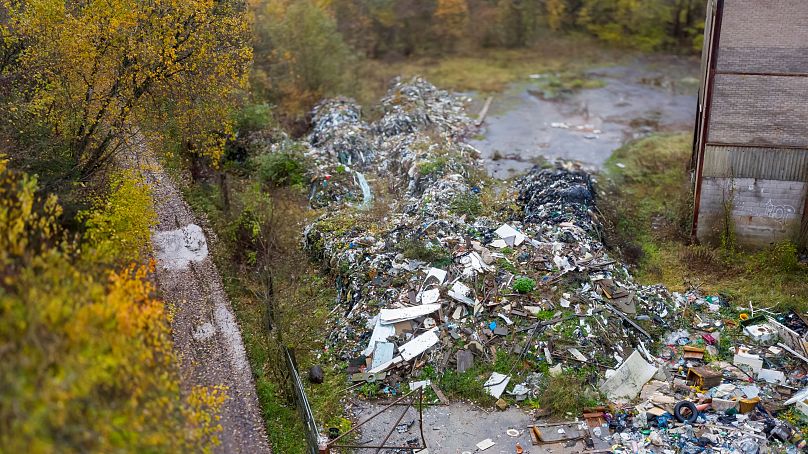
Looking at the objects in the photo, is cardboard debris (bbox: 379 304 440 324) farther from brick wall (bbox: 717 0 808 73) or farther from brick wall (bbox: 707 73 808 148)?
brick wall (bbox: 717 0 808 73)

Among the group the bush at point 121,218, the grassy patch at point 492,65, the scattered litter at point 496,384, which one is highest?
the bush at point 121,218

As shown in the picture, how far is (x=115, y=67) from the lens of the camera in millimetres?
15969

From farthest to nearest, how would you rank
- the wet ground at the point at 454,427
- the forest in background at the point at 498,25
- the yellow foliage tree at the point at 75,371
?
1. the forest in background at the point at 498,25
2. the wet ground at the point at 454,427
3. the yellow foliage tree at the point at 75,371

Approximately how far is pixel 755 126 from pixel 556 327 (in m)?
8.12

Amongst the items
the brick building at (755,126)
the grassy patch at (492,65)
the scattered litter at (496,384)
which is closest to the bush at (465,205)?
the scattered litter at (496,384)

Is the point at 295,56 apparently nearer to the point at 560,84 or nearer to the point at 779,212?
the point at 560,84

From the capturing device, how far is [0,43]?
632 inches

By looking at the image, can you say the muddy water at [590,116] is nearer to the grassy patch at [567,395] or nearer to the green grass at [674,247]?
the green grass at [674,247]

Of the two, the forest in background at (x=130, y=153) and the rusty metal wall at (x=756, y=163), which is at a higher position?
the forest in background at (x=130, y=153)

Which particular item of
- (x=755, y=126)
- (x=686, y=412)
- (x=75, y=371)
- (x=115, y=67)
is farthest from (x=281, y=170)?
(x=75, y=371)

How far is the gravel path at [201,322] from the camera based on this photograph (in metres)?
12.7

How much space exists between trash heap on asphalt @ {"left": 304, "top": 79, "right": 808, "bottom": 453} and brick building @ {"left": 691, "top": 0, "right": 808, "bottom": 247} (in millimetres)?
3277

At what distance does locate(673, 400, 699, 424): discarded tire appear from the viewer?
1161cm

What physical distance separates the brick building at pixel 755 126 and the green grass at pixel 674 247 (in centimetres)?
90
